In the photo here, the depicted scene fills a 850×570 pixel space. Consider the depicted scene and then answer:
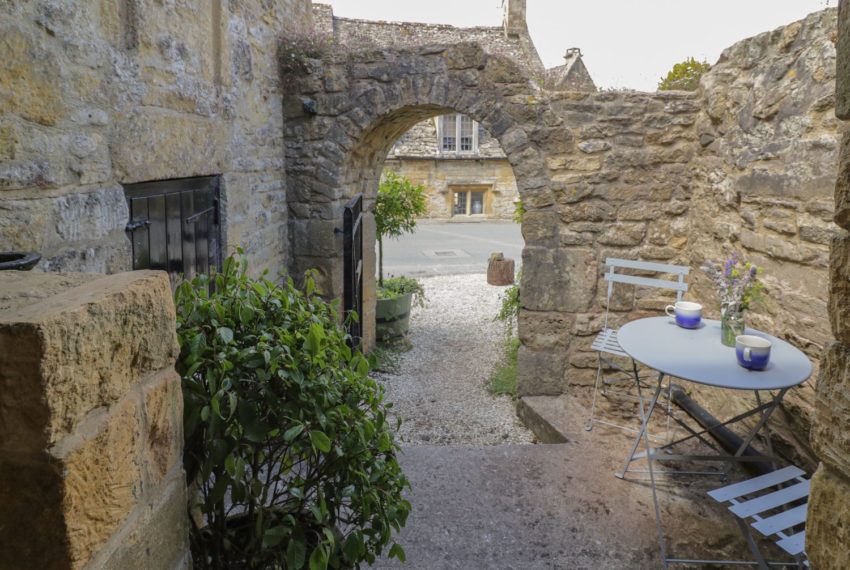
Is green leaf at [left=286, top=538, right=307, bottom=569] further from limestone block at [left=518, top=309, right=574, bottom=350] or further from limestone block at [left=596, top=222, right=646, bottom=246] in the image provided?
limestone block at [left=596, top=222, right=646, bottom=246]

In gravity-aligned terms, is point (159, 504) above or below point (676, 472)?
above

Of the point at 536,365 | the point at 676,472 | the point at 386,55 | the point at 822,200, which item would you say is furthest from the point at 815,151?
the point at 386,55

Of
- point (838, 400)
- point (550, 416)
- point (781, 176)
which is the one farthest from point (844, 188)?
point (550, 416)

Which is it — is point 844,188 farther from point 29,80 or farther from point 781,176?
point 781,176

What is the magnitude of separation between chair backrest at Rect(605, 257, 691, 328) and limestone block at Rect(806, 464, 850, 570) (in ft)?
11.3

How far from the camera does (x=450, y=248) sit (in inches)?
589

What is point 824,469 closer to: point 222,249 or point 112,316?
point 112,316

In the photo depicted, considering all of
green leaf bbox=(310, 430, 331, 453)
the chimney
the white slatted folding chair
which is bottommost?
the white slatted folding chair

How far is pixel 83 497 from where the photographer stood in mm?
956

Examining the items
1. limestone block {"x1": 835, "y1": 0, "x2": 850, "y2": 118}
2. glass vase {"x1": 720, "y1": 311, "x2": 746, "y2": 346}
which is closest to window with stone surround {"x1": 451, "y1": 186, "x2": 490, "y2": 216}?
glass vase {"x1": 720, "y1": 311, "x2": 746, "y2": 346}

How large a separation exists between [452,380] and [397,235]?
7.44 ft

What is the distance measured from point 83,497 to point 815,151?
11.3ft

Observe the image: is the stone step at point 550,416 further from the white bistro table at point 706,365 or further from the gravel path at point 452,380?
the white bistro table at point 706,365

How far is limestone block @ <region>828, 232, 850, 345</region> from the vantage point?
3.33ft
